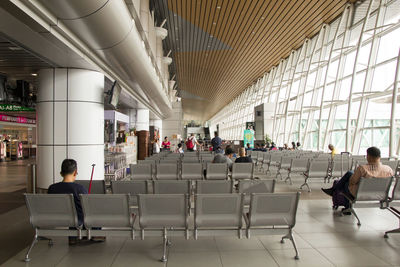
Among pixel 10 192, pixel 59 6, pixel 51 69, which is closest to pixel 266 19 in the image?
pixel 51 69

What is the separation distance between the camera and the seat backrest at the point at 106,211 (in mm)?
3221

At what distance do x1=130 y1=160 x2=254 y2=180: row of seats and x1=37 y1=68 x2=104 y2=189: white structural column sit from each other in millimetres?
1590

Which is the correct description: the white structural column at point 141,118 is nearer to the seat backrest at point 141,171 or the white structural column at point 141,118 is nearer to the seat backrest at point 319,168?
the seat backrest at point 141,171

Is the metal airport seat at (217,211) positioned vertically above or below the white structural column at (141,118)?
below

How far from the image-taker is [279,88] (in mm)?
21234

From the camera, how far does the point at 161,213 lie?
3303mm

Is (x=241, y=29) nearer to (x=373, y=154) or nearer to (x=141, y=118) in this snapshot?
(x=141, y=118)

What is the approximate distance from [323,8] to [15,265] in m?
13.3

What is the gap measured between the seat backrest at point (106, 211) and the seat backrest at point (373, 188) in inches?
138

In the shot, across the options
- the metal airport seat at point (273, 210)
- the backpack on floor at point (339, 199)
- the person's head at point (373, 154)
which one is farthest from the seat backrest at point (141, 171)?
the person's head at point (373, 154)

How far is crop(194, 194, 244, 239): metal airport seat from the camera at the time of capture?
3.22 m

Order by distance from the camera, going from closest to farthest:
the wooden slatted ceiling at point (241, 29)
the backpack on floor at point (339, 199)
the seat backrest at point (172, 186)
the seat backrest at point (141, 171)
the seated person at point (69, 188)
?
the seated person at point (69, 188) < the seat backrest at point (172, 186) < the backpack on floor at point (339, 199) < the seat backrest at point (141, 171) < the wooden slatted ceiling at point (241, 29)

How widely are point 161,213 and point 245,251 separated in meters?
1.16

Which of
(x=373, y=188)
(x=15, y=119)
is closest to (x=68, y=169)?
(x=373, y=188)
